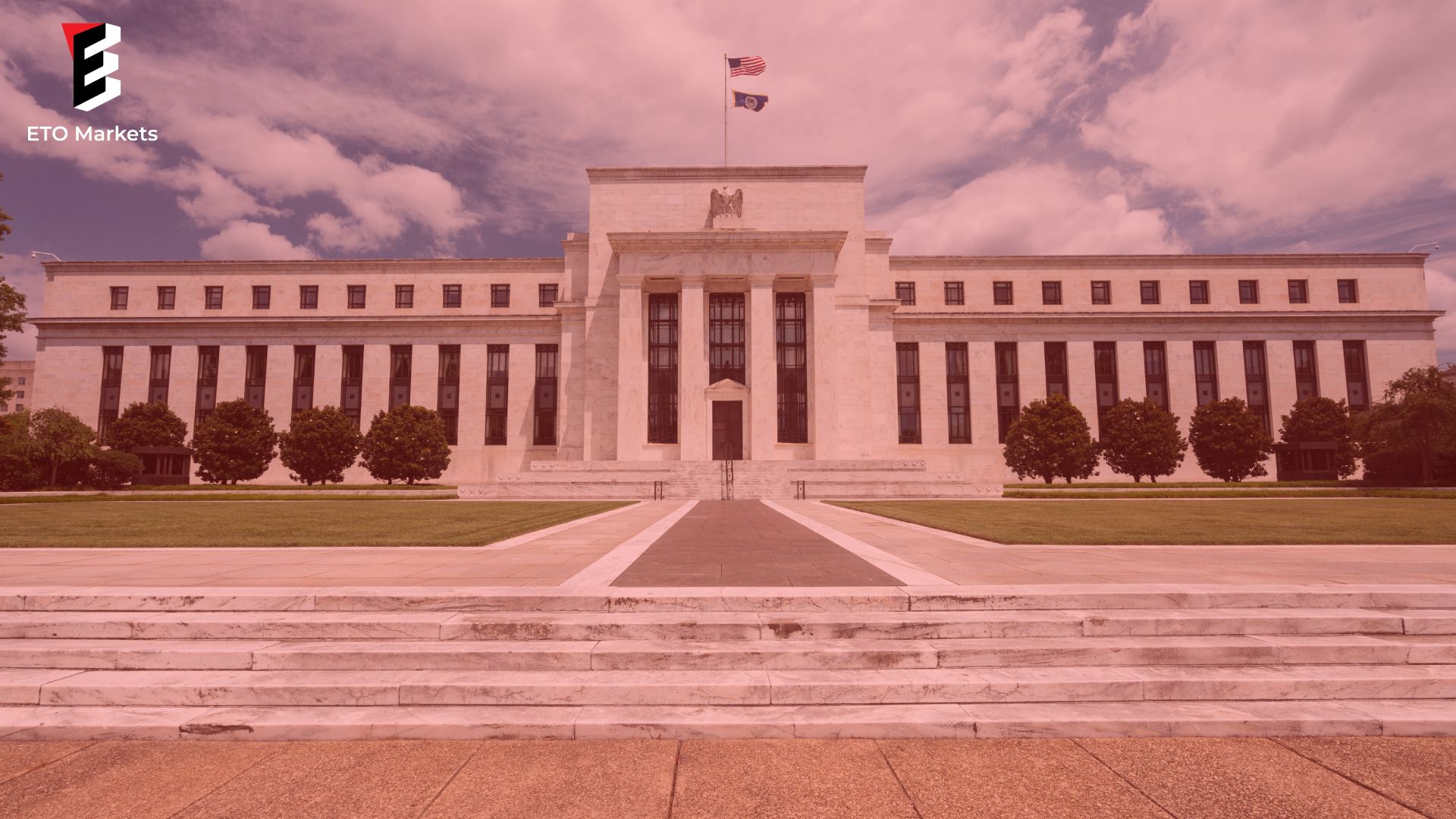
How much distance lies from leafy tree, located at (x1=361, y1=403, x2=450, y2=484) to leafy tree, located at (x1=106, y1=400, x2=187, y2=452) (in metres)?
16.6

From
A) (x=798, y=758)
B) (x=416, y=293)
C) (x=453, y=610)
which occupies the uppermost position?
(x=416, y=293)

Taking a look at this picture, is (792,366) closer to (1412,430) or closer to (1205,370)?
(1205,370)

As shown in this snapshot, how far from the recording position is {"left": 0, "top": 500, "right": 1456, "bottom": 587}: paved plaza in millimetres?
8250

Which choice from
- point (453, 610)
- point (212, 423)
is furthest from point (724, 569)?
point (212, 423)

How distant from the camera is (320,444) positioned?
47469 millimetres

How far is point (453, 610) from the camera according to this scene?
7059mm

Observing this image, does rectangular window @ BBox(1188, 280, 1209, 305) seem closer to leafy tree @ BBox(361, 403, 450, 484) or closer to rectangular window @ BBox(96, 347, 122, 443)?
leafy tree @ BBox(361, 403, 450, 484)

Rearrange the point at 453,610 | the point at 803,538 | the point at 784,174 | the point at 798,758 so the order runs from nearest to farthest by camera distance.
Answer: the point at 798,758
the point at 453,610
the point at 803,538
the point at 784,174

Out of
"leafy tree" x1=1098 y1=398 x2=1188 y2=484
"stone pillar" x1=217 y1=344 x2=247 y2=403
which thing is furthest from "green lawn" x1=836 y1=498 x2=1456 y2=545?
"stone pillar" x1=217 y1=344 x2=247 y2=403

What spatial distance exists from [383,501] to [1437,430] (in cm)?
5711

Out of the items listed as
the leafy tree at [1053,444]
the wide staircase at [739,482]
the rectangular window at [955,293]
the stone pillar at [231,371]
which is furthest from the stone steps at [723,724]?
the stone pillar at [231,371]

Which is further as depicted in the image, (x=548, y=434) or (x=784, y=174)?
(x=548, y=434)

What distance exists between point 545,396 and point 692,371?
16.1m

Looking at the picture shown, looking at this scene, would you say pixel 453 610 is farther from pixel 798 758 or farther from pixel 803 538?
pixel 803 538
